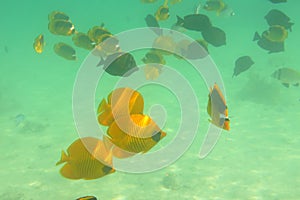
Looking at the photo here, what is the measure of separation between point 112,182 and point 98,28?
450 cm

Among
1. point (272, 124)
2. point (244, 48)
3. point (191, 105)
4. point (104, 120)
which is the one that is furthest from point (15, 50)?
point (104, 120)

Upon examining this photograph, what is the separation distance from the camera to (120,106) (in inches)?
110

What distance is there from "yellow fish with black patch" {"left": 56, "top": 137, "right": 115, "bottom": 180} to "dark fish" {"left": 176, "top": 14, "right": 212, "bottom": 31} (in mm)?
3911

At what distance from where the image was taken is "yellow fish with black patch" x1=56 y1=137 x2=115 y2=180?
2584 millimetres

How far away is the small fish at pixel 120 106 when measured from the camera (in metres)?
2.74

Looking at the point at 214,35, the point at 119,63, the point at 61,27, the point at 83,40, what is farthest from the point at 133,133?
the point at 61,27

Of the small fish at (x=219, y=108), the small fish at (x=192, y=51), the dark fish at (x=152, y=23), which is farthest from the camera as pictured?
the dark fish at (x=152, y=23)

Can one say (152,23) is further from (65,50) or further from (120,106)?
(120,106)

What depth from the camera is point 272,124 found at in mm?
12773

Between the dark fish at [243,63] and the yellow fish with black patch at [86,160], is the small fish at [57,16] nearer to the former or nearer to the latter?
the dark fish at [243,63]

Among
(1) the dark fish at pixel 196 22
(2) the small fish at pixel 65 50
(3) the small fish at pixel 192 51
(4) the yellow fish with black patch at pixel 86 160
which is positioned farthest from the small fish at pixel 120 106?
(2) the small fish at pixel 65 50

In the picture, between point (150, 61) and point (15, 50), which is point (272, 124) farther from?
point (15, 50)

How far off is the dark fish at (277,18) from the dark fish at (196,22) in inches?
63.0

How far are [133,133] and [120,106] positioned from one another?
357mm
